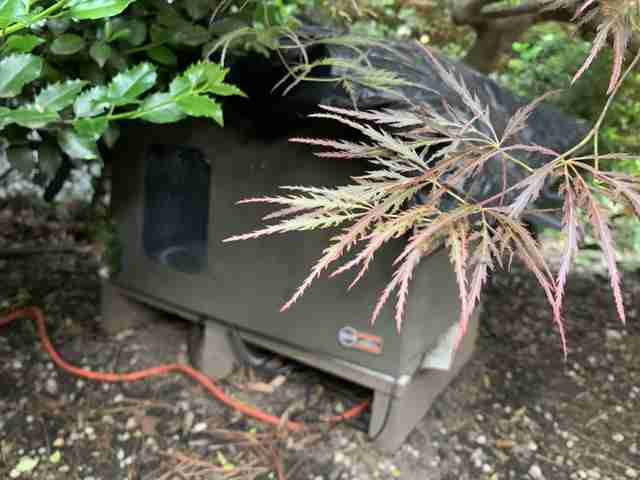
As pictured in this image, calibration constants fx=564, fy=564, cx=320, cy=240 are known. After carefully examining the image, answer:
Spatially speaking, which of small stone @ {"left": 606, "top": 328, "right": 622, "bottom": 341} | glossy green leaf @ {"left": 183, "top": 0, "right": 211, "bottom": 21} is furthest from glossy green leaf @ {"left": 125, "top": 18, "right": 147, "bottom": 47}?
small stone @ {"left": 606, "top": 328, "right": 622, "bottom": 341}

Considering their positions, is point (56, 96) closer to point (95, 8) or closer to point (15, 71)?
point (15, 71)

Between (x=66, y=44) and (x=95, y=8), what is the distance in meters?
0.44

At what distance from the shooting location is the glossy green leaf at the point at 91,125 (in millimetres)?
1251

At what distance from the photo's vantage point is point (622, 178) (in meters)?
0.85

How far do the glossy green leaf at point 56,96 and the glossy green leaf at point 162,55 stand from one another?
1.23 feet

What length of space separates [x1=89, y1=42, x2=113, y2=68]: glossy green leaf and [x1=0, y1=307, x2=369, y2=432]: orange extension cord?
1.24m

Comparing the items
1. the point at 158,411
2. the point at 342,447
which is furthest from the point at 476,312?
the point at 158,411

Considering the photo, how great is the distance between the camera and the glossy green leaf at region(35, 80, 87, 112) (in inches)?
46.3

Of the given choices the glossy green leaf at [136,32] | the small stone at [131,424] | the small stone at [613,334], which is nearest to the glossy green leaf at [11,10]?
the glossy green leaf at [136,32]

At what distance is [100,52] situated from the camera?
1395 millimetres

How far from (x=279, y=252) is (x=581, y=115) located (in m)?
2.13

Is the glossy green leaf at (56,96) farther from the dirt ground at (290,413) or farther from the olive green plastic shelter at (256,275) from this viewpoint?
the dirt ground at (290,413)

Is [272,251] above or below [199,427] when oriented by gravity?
above

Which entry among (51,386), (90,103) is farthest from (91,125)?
(51,386)
